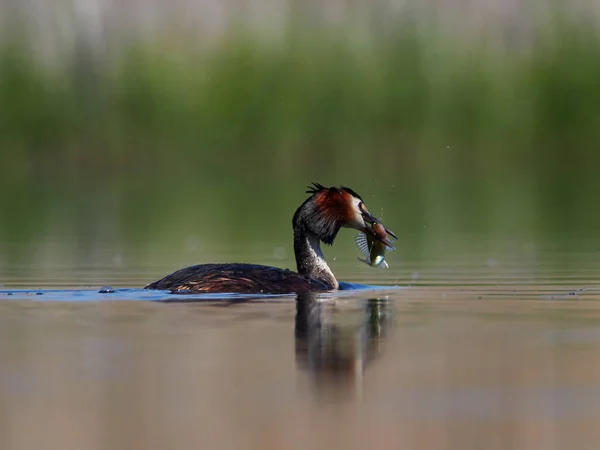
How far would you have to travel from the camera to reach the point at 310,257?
686 inches

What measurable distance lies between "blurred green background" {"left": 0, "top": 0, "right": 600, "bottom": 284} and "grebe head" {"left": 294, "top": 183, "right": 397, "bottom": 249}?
22.8 m

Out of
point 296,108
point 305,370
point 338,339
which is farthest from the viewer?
point 296,108

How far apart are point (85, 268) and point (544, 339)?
942 centimetres

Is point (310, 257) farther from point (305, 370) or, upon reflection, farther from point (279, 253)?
point (305, 370)

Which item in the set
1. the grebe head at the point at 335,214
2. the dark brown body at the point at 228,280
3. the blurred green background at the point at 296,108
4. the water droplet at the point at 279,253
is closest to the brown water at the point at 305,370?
the dark brown body at the point at 228,280

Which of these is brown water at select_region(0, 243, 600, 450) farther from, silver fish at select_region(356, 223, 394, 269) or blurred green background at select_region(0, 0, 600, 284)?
blurred green background at select_region(0, 0, 600, 284)

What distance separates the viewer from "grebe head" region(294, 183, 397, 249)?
17.3 meters

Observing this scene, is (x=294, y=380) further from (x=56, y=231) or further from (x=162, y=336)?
(x=56, y=231)

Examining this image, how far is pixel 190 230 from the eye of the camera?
28.2m

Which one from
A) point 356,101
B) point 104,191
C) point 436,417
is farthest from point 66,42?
point 436,417

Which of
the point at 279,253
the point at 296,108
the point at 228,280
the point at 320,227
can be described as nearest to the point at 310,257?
the point at 320,227

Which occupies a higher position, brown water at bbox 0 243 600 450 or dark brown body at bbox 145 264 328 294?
dark brown body at bbox 145 264 328 294

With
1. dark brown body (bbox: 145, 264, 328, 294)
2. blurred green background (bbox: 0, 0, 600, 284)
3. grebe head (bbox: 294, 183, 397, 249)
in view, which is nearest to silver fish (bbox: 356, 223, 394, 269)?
grebe head (bbox: 294, 183, 397, 249)

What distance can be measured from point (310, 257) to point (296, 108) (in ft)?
172
